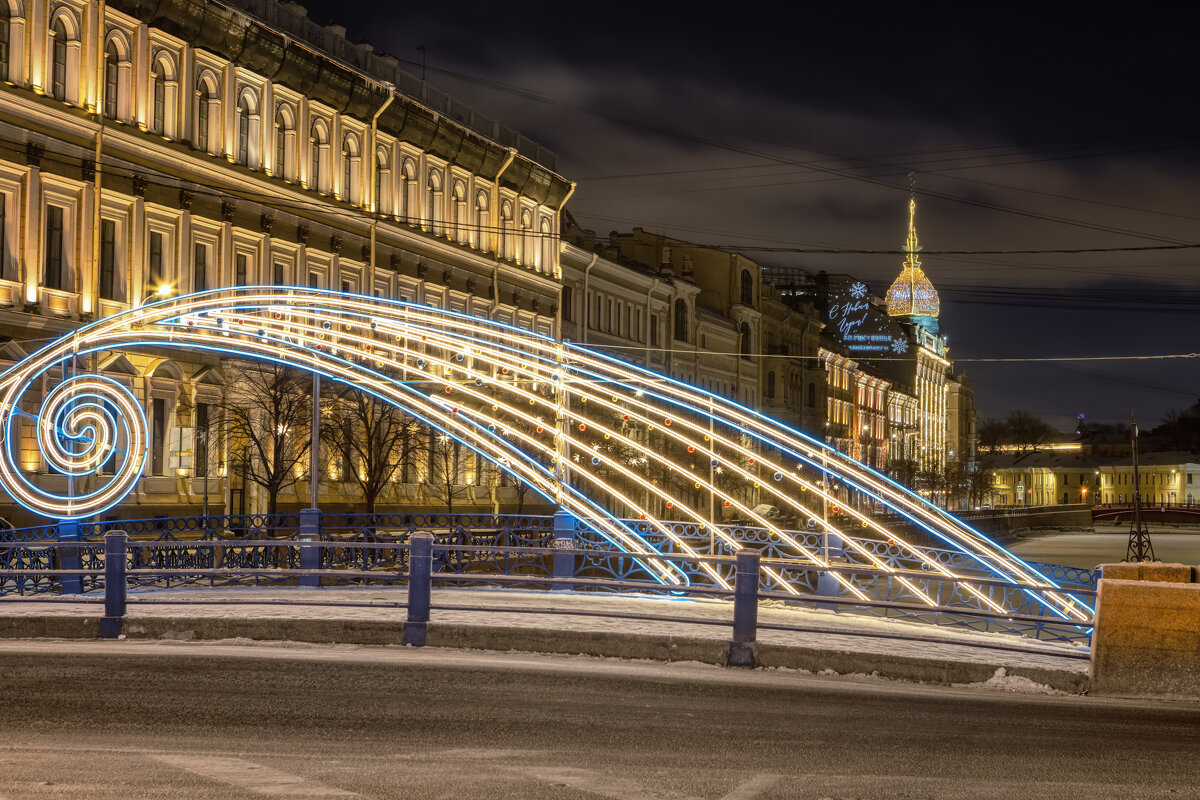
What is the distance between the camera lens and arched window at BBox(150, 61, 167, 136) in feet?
133

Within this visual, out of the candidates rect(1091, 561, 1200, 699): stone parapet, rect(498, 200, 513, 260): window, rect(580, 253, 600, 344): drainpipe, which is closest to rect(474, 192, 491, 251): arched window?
rect(498, 200, 513, 260): window

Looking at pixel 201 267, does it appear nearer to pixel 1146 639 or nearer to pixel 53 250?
pixel 53 250

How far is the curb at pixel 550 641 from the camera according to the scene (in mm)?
15273

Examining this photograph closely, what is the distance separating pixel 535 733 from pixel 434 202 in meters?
44.9

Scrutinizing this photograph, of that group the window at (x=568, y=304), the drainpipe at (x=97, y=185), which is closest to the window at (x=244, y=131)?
the drainpipe at (x=97, y=185)

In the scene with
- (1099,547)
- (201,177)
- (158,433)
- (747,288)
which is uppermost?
(747,288)

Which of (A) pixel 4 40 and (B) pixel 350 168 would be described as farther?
(B) pixel 350 168

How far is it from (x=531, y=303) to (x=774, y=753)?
2034 inches

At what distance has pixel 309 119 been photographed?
155ft

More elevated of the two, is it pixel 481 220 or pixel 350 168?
pixel 350 168

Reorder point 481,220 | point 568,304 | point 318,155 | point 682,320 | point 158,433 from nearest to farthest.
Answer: point 158,433, point 318,155, point 481,220, point 568,304, point 682,320

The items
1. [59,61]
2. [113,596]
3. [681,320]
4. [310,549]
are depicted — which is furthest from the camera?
[681,320]

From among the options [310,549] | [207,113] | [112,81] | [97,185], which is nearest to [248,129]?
[207,113]

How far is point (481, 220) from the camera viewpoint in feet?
192
